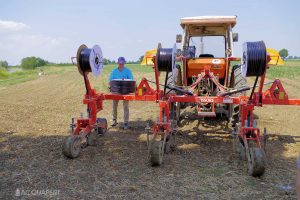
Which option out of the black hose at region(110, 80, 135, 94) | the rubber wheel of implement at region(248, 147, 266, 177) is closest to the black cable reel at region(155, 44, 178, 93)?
the black hose at region(110, 80, 135, 94)

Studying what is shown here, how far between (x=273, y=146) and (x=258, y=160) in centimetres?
211

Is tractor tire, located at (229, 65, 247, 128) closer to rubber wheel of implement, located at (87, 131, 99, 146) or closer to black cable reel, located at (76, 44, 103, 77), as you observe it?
rubber wheel of implement, located at (87, 131, 99, 146)

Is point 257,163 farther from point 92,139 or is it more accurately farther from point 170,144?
point 92,139

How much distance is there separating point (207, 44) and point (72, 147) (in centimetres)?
476

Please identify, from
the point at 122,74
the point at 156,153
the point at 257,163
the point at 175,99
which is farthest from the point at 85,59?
the point at 257,163

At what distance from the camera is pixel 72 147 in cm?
550

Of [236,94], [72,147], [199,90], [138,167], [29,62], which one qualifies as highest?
[29,62]

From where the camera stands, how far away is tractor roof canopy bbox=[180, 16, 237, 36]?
25.6ft

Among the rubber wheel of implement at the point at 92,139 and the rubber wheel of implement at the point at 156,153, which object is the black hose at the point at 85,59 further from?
the rubber wheel of implement at the point at 156,153

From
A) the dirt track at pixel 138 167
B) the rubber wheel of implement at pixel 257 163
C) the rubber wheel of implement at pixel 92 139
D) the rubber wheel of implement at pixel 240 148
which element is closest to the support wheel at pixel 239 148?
the rubber wheel of implement at pixel 240 148

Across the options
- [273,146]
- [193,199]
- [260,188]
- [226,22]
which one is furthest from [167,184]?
[226,22]

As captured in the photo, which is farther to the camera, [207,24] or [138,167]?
[207,24]

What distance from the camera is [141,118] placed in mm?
9453

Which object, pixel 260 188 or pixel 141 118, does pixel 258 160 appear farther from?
pixel 141 118
